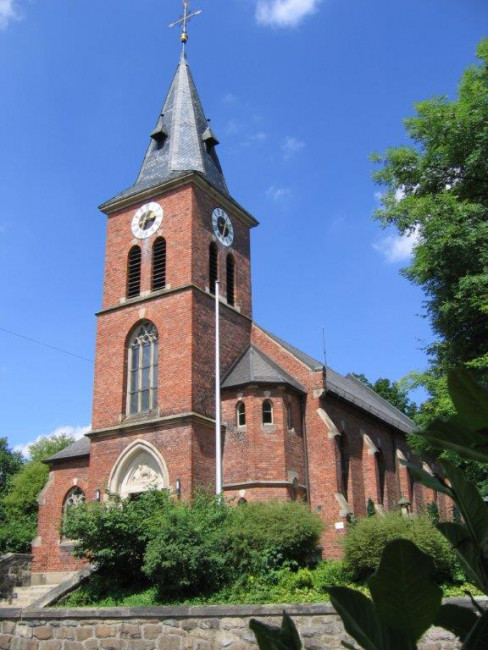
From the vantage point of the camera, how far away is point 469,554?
1.32m

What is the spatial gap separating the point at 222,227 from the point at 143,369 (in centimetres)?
732

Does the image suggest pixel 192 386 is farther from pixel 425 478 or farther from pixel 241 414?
pixel 425 478

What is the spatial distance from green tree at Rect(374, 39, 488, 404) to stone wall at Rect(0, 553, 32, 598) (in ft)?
52.8

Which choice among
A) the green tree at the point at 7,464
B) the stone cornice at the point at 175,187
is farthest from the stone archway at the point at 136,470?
the green tree at the point at 7,464

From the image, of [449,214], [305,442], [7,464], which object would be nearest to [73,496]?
[305,442]

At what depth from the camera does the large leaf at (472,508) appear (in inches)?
50.6

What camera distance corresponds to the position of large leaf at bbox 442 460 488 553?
1.29 m

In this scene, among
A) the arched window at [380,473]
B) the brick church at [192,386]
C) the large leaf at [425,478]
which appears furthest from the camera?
the arched window at [380,473]

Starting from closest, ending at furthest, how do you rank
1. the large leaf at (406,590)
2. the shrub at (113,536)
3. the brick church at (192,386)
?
the large leaf at (406,590)
the shrub at (113,536)
the brick church at (192,386)

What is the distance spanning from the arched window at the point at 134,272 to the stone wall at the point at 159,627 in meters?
15.1

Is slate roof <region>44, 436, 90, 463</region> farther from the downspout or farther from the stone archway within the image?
the downspout

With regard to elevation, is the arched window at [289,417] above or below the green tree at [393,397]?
below

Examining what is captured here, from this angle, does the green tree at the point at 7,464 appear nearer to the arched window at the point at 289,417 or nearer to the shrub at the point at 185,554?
the arched window at the point at 289,417

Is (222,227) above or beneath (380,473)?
above
